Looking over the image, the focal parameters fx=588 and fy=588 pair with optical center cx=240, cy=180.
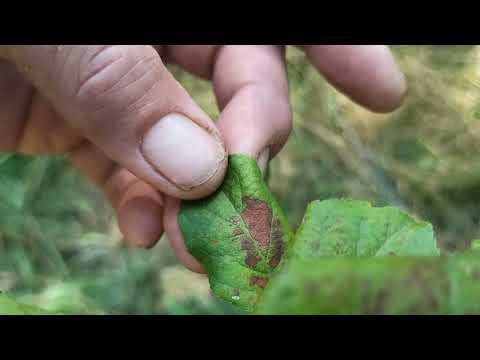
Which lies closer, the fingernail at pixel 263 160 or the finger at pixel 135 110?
the finger at pixel 135 110

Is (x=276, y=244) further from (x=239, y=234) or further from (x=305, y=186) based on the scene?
(x=305, y=186)

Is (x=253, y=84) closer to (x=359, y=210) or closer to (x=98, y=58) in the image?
(x=98, y=58)

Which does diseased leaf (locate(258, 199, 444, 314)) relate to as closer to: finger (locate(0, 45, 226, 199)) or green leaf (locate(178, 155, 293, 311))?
green leaf (locate(178, 155, 293, 311))

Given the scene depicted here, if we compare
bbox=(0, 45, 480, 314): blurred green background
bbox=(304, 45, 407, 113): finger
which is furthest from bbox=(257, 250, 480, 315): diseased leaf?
bbox=(0, 45, 480, 314): blurred green background

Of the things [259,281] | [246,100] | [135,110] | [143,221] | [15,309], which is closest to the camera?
[15,309]

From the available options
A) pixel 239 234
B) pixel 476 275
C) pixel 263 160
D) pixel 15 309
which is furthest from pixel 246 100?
pixel 476 275

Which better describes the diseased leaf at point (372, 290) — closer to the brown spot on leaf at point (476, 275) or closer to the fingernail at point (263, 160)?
the brown spot on leaf at point (476, 275)

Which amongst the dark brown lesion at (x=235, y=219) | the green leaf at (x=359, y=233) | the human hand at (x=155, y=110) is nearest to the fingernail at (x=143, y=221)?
the human hand at (x=155, y=110)
